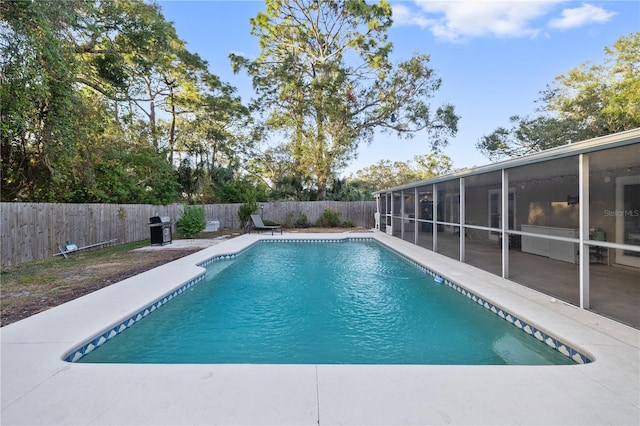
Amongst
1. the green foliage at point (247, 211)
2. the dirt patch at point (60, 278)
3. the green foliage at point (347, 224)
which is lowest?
the dirt patch at point (60, 278)

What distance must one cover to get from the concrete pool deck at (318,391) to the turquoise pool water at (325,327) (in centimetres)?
47

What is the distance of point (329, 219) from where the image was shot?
1625cm

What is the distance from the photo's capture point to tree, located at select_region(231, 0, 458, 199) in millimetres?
17297

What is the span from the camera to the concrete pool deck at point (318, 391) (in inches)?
73.3

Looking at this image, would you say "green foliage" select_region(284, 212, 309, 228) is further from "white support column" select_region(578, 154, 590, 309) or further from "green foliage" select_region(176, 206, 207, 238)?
"white support column" select_region(578, 154, 590, 309)

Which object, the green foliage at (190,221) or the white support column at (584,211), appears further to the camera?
the green foliage at (190,221)

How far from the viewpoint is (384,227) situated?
14.2 metres

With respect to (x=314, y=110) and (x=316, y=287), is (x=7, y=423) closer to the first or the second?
(x=316, y=287)

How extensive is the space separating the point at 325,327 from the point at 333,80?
15.9 m

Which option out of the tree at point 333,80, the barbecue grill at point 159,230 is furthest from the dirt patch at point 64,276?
the tree at point 333,80

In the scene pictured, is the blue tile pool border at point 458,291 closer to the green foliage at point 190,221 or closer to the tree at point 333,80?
the green foliage at point 190,221

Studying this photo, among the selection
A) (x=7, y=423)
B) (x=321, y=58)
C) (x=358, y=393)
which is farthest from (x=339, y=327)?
(x=321, y=58)

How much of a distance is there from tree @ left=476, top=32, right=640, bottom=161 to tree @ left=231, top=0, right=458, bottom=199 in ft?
14.6

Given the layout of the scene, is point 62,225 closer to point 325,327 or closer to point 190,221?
point 190,221
